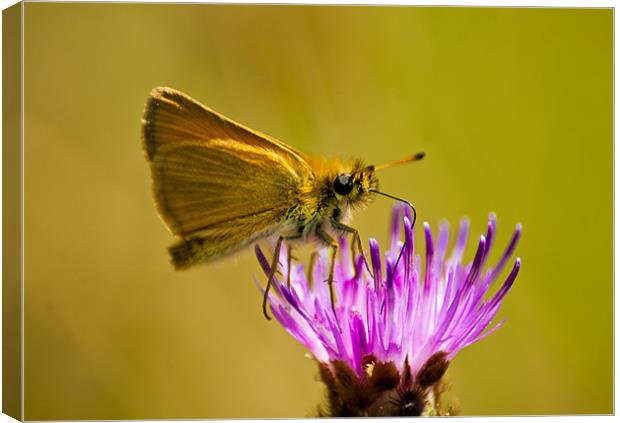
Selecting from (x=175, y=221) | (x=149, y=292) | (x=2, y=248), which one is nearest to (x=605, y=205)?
(x=175, y=221)

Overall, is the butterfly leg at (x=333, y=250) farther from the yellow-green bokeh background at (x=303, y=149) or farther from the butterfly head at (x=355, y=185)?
the yellow-green bokeh background at (x=303, y=149)

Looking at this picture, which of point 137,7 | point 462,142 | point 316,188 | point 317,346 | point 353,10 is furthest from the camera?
point 462,142

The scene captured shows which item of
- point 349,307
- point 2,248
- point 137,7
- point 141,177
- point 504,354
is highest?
point 137,7

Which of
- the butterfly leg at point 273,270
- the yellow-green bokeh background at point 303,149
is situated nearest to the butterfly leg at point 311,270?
the butterfly leg at point 273,270

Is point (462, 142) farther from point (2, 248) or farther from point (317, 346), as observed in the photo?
point (2, 248)

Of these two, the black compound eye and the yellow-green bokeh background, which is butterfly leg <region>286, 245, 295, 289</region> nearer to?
the black compound eye

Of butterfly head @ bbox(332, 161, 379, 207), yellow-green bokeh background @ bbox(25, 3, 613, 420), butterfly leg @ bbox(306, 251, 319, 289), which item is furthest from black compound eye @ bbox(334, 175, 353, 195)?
yellow-green bokeh background @ bbox(25, 3, 613, 420)
